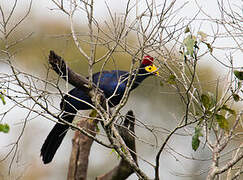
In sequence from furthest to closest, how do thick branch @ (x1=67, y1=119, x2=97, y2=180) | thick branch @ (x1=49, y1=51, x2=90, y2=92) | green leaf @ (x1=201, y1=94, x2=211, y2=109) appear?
thick branch @ (x1=67, y1=119, x2=97, y2=180) < thick branch @ (x1=49, y1=51, x2=90, y2=92) < green leaf @ (x1=201, y1=94, x2=211, y2=109)

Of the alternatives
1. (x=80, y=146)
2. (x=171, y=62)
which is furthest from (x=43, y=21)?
→ (x=171, y=62)

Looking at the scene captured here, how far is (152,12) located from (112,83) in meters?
2.04

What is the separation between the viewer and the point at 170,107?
1097 cm

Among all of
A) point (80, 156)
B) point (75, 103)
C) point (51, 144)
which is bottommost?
point (80, 156)

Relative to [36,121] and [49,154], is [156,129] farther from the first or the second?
[36,121]

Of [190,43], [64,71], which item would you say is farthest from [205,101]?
[64,71]

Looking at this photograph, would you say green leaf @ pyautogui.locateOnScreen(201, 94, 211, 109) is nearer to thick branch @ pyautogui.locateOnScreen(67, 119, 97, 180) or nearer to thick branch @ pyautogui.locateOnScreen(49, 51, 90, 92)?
thick branch @ pyautogui.locateOnScreen(49, 51, 90, 92)

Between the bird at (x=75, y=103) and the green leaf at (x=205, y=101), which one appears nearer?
the green leaf at (x=205, y=101)

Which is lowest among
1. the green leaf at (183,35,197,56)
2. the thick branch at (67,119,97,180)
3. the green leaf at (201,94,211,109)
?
the thick branch at (67,119,97,180)

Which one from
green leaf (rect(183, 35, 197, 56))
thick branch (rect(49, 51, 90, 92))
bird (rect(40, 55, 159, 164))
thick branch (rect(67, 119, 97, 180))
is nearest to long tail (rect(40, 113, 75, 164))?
bird (rect(40, 55, 159, 164))

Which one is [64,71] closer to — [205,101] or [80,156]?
[205,101]

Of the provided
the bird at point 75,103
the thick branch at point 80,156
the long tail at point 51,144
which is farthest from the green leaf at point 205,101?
the thick branch at point 80,156

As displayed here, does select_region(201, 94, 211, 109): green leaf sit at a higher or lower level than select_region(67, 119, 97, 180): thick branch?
higher

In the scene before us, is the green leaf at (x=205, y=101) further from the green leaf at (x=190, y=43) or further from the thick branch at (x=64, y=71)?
the thick branch at (x=64, y=71)
